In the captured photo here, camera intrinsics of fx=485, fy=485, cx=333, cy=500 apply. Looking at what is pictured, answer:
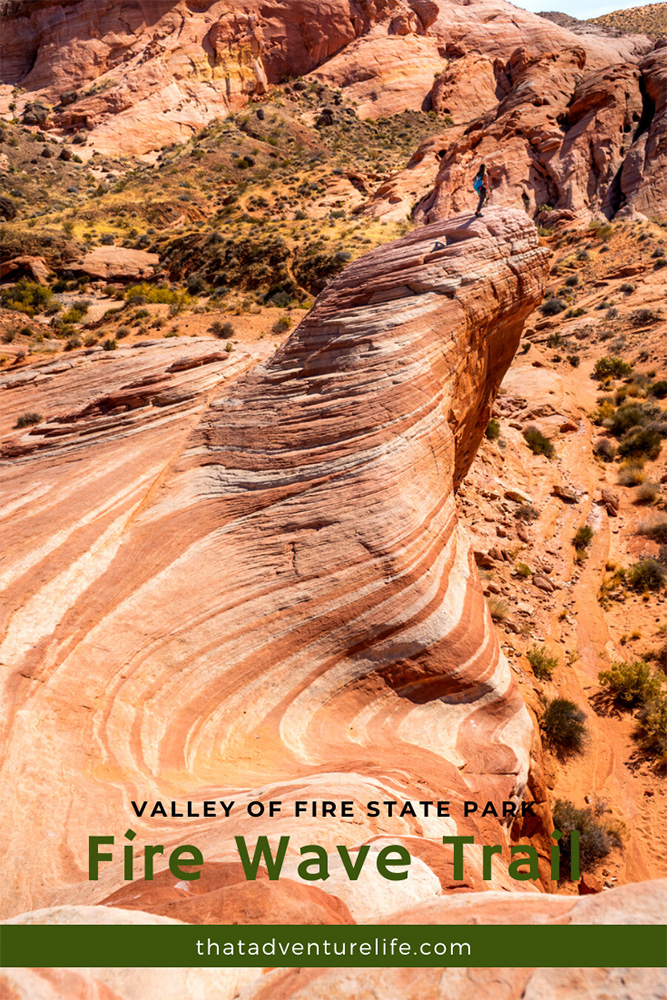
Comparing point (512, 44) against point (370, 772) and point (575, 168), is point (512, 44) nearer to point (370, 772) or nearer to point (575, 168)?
point (575, 168)

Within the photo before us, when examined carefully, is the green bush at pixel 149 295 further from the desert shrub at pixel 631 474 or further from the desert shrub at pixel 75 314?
the desert shrub at pixel 631 474

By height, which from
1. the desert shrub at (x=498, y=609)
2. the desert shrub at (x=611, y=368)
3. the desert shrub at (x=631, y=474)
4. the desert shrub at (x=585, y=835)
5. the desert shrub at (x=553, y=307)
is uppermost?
the desert shrub at (x=553, y=307)

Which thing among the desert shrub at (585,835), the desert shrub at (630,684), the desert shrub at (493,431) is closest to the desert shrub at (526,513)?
the desert shrub at (493,431)

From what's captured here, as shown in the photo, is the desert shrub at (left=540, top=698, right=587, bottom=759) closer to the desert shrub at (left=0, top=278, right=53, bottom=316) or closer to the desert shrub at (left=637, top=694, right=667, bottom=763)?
the desert shrub at (left=637, top=694, right=667, bottom=763)

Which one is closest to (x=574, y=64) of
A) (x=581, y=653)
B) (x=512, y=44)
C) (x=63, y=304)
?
(x=512, y=44)

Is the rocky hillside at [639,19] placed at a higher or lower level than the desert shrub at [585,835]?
higher

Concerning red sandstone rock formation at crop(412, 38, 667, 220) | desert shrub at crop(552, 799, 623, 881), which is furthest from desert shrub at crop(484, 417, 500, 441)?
red sandstone rock formation at crop(412, 38, 667, 220)

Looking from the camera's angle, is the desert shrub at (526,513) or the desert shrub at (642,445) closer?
the desert shrub at (526,513)
